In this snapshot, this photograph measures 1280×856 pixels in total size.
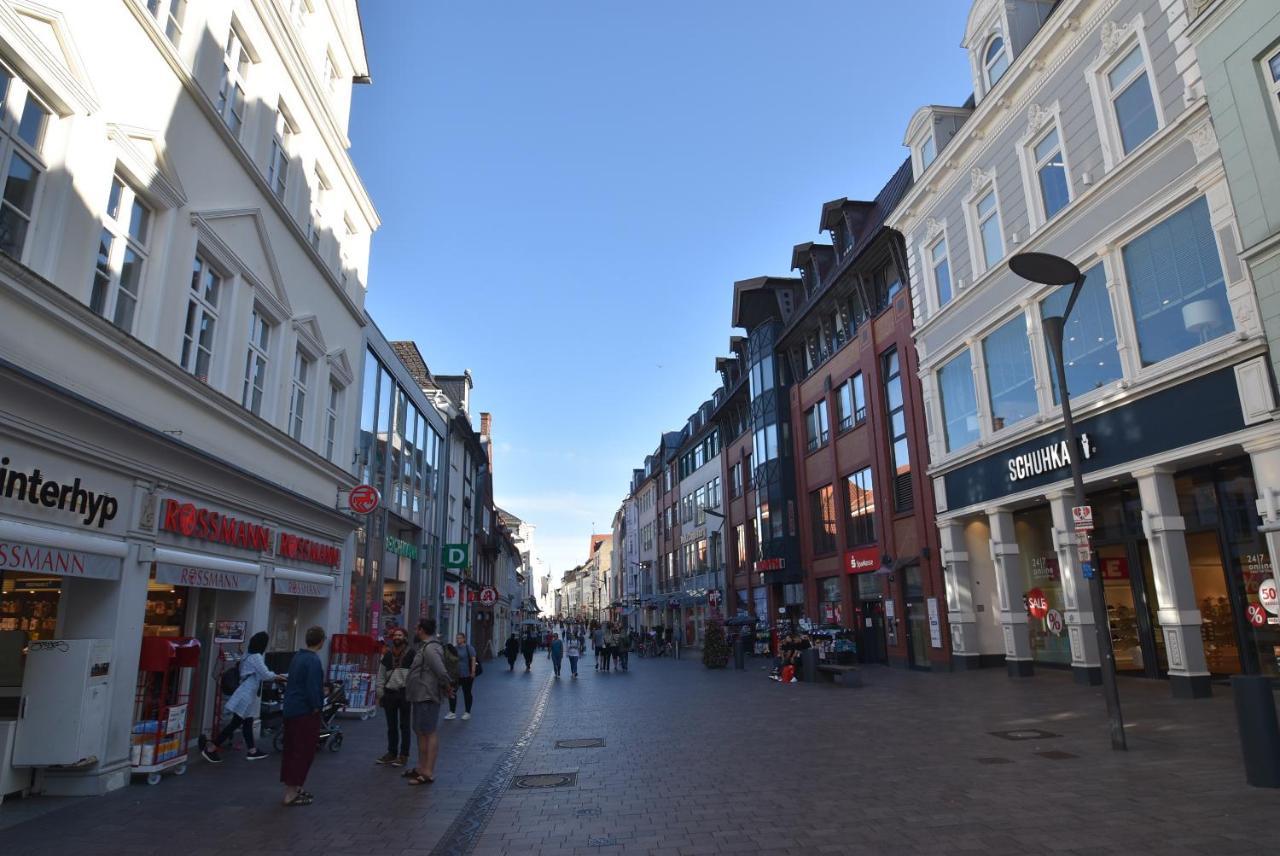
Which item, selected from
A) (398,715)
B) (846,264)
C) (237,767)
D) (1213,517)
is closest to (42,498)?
(237,767)

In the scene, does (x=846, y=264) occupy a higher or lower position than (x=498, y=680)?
higher

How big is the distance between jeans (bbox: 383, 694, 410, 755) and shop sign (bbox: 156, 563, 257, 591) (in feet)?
9.66

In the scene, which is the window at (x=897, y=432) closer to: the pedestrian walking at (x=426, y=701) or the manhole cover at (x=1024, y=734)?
the manhole cover at (x=1024, y=734)

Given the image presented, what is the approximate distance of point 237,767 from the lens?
33.0ft

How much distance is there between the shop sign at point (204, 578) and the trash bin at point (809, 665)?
49.9 feet

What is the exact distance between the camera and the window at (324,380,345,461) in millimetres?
17406

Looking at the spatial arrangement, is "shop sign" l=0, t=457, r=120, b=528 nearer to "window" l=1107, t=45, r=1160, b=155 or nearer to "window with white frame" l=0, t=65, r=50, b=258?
"window with white frame" l=0, t=65, r=50, b=258

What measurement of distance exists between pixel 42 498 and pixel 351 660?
1148 centimetres

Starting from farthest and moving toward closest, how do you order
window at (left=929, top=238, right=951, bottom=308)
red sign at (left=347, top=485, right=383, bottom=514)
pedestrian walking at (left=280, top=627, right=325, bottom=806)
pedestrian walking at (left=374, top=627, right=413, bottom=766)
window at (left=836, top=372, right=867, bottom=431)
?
window at (left=836, top=372, right=867, bottom=431)
window at (left=929, top=238, right=951, bottom=308)
red sign at (left=347, top=485, right=383, bottom=514)
pedestrian walking at (left=374, top=627, right=413, bottom=766)
pedestrian walking at (left=280, top=627, right=325, bottom=806)

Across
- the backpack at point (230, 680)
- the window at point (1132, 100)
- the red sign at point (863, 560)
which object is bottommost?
the backpack at point (230, 680)

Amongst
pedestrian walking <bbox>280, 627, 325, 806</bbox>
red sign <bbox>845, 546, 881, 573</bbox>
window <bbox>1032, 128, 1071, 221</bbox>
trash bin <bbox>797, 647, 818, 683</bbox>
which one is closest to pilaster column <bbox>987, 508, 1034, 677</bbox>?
trash bin <bbox>797, 647, 818, 683</bbox>

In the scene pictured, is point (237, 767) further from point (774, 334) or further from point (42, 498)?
point (774, 334)

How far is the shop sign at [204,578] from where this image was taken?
9814 mm

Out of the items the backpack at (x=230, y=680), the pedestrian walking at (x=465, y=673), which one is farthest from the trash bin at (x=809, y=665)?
the backpack at (x=230, y=680)
